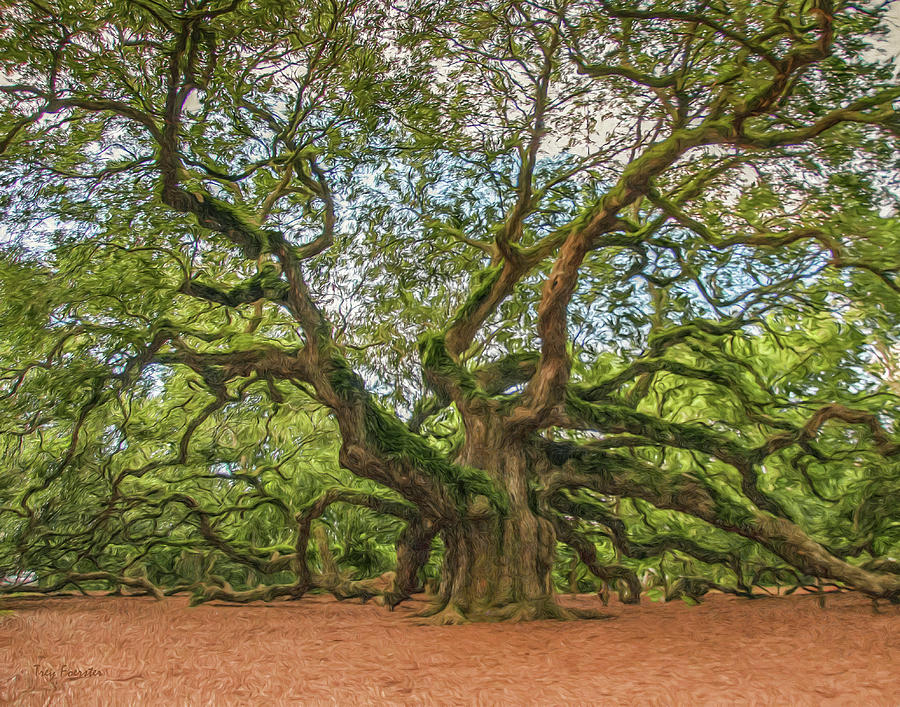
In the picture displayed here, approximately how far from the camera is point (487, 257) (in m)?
10.3

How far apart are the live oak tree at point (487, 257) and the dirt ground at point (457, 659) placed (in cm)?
117

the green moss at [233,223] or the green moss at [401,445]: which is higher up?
the green moss at [233,223]

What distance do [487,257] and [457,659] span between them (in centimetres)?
592

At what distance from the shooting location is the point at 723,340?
9.81m

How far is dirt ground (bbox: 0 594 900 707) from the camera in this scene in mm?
4812

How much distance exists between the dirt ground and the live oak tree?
1.17 meters

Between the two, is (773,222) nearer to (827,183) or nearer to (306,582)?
(827,183)

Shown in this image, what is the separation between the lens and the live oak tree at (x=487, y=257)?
24.0 ft
